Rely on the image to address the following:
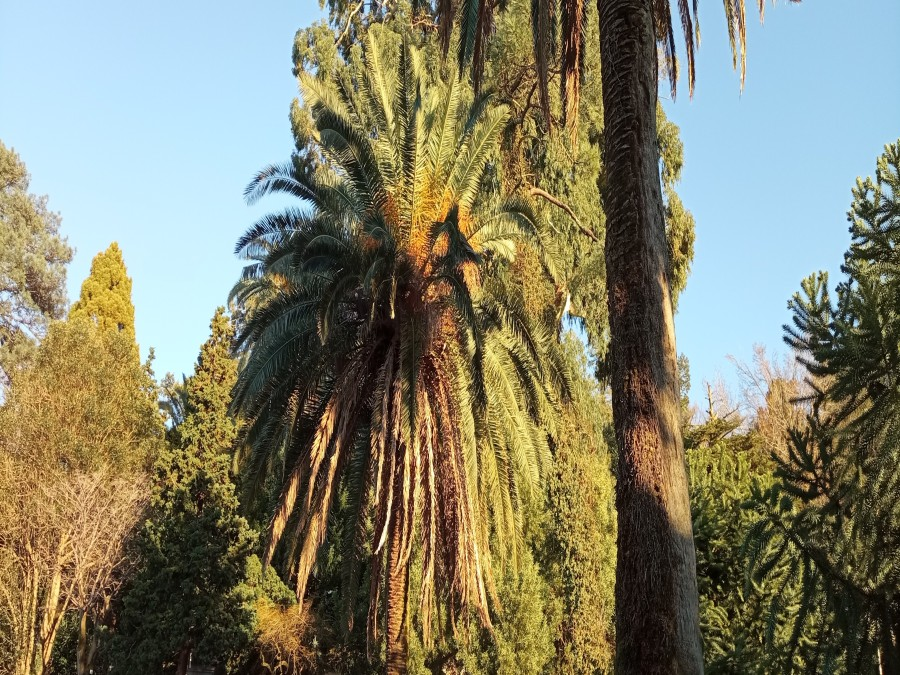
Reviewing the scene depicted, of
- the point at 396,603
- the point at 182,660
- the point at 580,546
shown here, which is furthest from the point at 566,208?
the point at 182,660

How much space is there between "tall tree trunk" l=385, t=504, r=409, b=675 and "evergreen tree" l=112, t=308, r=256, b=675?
27.9ft

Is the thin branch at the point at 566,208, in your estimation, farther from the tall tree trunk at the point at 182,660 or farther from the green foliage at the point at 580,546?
the tall tree trunk at the point at 182,660

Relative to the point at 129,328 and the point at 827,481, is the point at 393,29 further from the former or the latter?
the point at 827,481

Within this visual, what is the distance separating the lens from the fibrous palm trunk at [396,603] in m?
13.0

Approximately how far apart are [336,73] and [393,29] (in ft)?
9.83

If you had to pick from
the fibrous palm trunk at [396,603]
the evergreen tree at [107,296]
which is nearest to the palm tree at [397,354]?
the fibrous palm trunk at [396,603]

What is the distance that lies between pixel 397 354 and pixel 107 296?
75.1 feet

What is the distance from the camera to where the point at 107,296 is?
32906 millimetres

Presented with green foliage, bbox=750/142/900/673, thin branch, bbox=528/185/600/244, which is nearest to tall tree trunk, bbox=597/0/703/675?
green foliage, bbox=750/142/900/673

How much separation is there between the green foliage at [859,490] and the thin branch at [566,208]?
10036 millimetres

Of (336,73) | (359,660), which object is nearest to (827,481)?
(359,660)

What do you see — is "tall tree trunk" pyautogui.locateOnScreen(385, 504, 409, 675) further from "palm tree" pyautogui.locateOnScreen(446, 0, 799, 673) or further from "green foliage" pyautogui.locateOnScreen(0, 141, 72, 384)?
"green foliage" pyautogui.locateOnScreen(0, 141, 72, 384)

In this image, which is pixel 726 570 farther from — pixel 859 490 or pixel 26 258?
pixel 26 258

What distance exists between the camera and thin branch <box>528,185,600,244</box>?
21531mm
